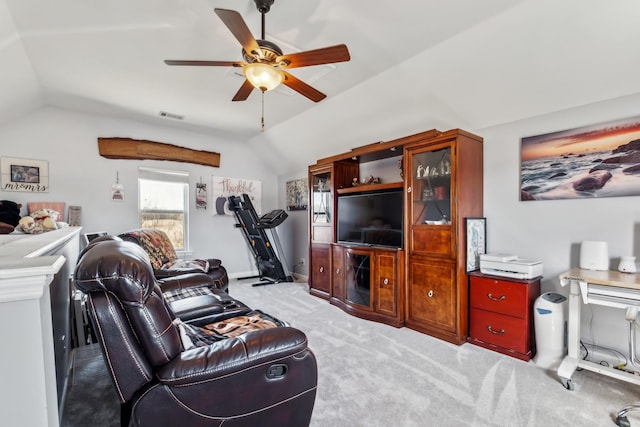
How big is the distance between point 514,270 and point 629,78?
1.69 meters

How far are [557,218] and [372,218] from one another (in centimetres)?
185

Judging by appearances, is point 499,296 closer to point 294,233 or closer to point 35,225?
point 294,233

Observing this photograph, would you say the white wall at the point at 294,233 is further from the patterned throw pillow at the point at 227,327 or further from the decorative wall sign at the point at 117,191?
the patterned throw pillow at the point at 227,327

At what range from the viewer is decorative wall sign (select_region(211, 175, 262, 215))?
5594 mm

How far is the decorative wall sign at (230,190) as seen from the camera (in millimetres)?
5594

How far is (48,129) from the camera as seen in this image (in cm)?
413

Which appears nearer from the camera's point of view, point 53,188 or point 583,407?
point 583,407

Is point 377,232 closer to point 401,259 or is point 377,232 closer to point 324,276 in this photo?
point 401,259

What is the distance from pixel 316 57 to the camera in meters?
2.00

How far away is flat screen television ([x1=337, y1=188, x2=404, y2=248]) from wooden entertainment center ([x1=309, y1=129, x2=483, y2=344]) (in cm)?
2

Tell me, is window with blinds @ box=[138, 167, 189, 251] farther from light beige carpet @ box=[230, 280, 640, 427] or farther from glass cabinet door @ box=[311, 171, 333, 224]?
light beige carpet @ box=[230, 280, 640, 427]

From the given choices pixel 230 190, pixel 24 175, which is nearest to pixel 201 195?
pixel 230 190

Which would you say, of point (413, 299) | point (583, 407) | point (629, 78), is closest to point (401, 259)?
point (413, 299)

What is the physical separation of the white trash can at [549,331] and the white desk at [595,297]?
0.12 m
